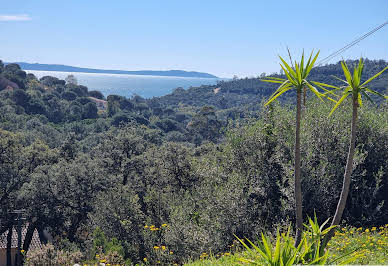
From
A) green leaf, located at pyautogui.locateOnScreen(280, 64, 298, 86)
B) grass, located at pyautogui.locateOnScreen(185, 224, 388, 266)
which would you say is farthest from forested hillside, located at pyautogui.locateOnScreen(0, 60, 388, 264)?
green leaf, located at pyautogui.locateOnScreen(280, 64, 298, 86)

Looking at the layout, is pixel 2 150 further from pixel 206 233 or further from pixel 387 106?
pixel 387 106

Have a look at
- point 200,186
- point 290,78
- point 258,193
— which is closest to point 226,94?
point 200,186

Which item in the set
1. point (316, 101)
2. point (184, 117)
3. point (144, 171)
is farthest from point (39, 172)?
point (184, 117)

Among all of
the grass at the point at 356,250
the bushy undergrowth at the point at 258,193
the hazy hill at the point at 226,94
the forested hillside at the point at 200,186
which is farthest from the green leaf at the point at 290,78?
the hazy hill at the point at 226,94

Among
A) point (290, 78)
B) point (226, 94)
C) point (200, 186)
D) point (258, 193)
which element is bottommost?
point (200, 186)

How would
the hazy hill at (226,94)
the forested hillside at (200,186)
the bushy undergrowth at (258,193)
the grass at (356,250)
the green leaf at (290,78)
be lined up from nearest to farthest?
the green leaf at (290,78), the grass at (356,250), the bushy undergrowth at (258,193), the forested hillside at (200,186), the hazy hill at (226,94)

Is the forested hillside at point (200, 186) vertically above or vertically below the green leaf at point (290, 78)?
below

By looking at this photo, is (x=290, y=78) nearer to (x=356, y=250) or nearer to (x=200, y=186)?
(x=356, y=250)

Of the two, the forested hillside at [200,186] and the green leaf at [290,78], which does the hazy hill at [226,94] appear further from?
the green leaf at [290,78]

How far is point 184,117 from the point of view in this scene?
94.6 metres

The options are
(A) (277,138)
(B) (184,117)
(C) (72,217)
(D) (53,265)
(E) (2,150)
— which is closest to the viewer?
(D) (53,265)

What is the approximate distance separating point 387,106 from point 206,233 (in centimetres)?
773

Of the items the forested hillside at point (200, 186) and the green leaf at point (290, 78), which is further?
the forested hillside at point (200, 186)

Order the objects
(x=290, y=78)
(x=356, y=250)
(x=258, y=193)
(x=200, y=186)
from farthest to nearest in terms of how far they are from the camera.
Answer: (x=200, y=186), (x=258, y=193), (x=356, y=250), (x=290, y=78)
